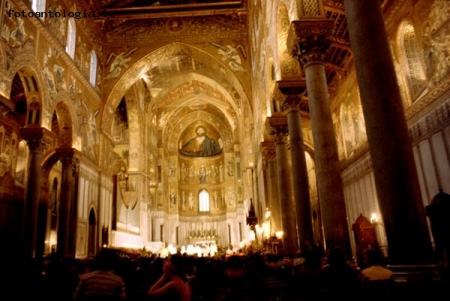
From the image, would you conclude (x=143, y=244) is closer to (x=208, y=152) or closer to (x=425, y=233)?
(x=208, y=152)

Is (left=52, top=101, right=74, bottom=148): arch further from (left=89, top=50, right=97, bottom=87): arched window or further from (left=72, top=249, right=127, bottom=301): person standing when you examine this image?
(left=72, top=249, right=127, bottom=301): person standing

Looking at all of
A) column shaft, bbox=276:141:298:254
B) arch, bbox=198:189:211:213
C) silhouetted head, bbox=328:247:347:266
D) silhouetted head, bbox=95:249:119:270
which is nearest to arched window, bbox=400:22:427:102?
column shaft, bbox=276:141:298:254

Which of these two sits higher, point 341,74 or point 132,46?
point 132,46

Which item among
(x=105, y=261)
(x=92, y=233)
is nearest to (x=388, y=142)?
(x=105, y=261)

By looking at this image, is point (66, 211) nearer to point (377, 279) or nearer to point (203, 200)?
point (377, 279)

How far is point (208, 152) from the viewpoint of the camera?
43094 millimetres

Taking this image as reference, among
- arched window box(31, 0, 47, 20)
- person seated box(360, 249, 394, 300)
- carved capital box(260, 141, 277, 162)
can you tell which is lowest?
person seated box(360, 249, 394, 300)

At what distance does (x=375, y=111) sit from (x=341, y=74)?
13.2m

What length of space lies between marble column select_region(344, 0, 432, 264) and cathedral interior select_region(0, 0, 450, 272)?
0.02 m

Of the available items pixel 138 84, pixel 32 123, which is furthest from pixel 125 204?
pixel 32 123

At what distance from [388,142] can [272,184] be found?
11.5 meters

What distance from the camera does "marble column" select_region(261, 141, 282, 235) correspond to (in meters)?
15.2

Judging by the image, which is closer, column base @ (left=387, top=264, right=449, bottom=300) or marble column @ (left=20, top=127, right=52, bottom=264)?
column base @ (left=387, top=264, right=449, bottom=300)

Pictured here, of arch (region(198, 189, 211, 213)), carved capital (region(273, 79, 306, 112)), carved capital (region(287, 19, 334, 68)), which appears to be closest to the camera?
carved capital (region(287, 19, 334, 68))
